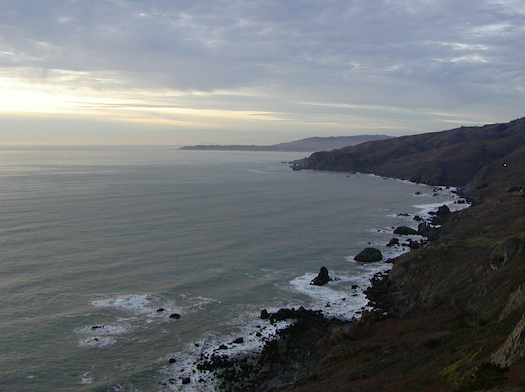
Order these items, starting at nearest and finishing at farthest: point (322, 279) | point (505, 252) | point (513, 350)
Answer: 1. point (513, 350)
2. point (505, 252)
3. point (322, 279)

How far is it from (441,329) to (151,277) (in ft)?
112

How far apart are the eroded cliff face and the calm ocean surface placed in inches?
235

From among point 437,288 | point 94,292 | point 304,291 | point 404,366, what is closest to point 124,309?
point 94,292

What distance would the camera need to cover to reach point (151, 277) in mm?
51656

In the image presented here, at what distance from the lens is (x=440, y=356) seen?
29141 mm

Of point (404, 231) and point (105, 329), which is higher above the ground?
point (404, 231)

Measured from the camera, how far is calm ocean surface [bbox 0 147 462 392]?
111 feet

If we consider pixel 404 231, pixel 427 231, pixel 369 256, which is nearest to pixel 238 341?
pixel 369 256

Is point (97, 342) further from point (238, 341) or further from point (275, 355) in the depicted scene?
point (275, 355)

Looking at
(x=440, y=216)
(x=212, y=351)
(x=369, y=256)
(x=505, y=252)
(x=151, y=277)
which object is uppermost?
(x=505, y=252)

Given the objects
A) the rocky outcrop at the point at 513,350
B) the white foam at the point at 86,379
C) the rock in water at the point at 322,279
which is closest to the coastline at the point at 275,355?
the white foam at the point at 86,379

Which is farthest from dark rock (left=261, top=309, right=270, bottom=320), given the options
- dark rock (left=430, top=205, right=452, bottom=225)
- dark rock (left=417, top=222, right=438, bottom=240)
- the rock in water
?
dark rock (left=430, top=205, right=452, bottom=225)

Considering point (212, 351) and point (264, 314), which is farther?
point (264, 314)

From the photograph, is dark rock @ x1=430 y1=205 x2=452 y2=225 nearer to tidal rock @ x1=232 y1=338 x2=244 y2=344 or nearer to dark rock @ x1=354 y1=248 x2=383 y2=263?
dark rock @ x1=354 y1=248 x2=383 y2=263
